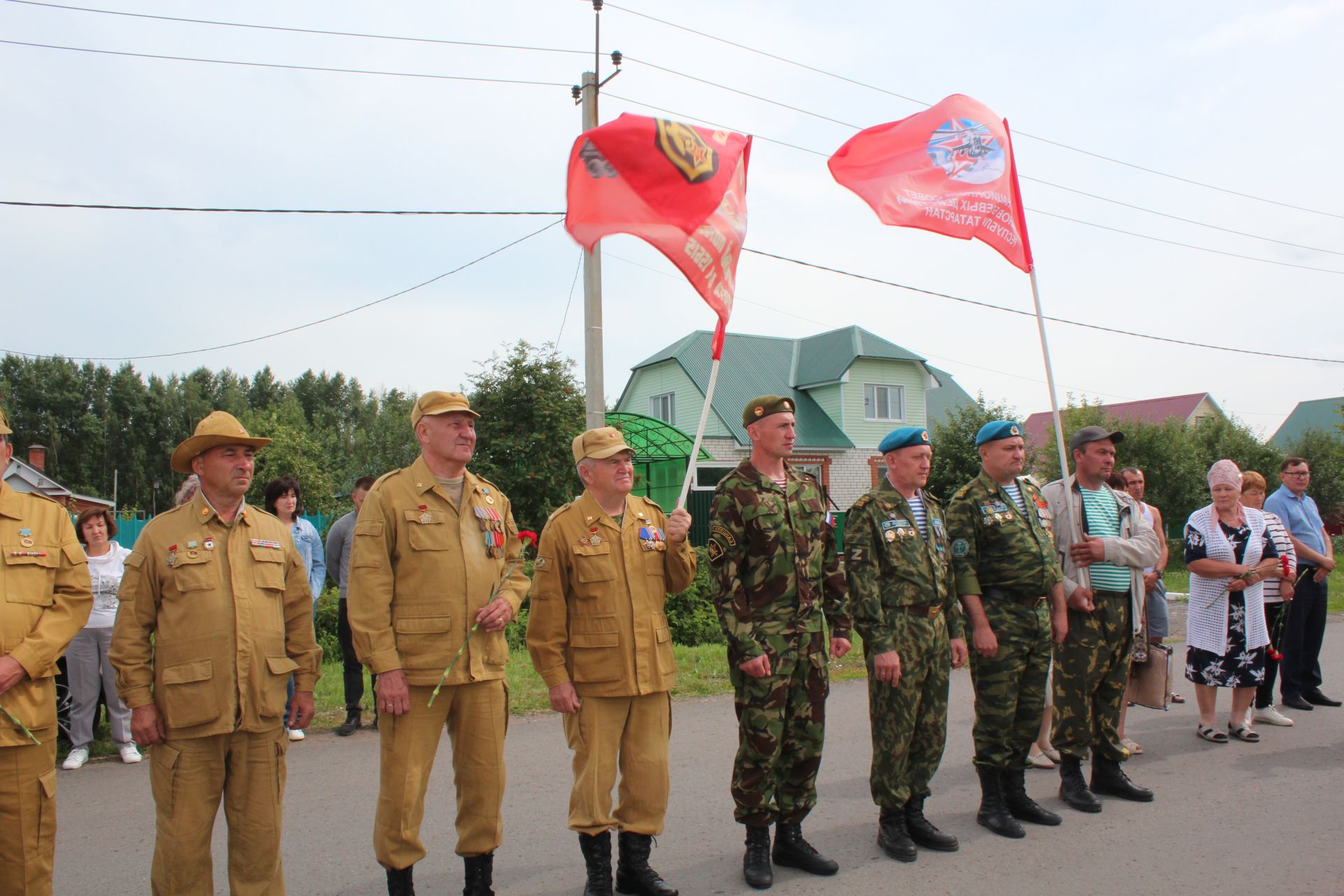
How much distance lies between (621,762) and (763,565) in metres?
1.14

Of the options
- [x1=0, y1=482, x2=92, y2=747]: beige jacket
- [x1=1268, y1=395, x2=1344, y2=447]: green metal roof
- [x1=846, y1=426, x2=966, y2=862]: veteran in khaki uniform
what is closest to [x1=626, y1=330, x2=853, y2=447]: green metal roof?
[x1=846, y1=426, x2=966, y2=862]: veteran in khaki uniform

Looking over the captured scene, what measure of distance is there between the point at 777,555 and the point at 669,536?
55cm

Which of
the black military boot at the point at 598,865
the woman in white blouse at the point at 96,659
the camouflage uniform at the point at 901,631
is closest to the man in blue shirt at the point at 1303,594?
the camouflage uniform at the point at 901,631

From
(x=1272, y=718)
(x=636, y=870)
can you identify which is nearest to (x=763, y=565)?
(x=636, y=870)

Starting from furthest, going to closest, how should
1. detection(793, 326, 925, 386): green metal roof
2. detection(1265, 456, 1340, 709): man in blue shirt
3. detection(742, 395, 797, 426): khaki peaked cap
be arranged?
detection(793, 326, 925, 386): green metal roof
detection(1265, 456, 1340, 709): man in blue shirt
detection(742, 395, 797, 426): khaki peaked cap

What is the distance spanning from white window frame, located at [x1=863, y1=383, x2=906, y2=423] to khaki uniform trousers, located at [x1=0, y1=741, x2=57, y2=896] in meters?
30.3

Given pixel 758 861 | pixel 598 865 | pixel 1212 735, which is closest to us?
pixel 598 865

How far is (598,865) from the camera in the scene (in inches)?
163

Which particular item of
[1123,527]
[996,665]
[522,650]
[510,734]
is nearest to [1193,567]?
[1123,527]

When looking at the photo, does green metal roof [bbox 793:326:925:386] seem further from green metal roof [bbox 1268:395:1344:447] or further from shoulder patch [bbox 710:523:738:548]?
green metal roof [bbox 1268:395:1344:447]

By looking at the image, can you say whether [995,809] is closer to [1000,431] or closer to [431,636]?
[1000,431]

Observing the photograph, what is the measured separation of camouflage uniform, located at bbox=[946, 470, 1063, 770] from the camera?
5137 mm

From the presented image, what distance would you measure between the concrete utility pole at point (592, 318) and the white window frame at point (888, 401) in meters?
21.8

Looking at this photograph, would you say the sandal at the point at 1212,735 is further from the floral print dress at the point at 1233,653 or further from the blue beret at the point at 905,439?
the blue beret at the point at 905,439
